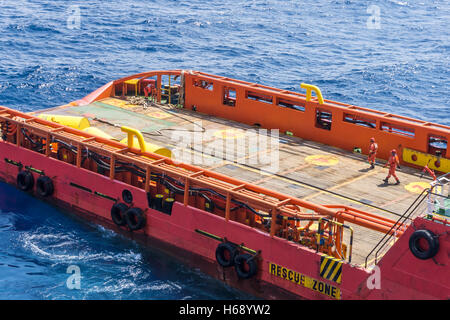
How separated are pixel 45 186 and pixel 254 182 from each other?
8.09 meters

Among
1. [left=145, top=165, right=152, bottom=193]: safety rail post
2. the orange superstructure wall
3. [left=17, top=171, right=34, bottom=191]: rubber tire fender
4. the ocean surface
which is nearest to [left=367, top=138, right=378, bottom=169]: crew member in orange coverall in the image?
the orange superstructure wall

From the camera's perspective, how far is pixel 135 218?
22.4m

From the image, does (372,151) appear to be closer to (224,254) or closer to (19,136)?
(224,254)

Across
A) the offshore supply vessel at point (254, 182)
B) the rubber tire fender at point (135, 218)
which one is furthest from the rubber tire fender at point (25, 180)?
the rubber tire fender at point (135, 218)

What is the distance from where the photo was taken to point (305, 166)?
25.6m

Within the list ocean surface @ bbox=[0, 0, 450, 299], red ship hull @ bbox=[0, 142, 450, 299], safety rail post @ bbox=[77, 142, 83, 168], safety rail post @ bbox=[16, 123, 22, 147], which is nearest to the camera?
red ship hull @ bbox=[0, 142, 450, 299]

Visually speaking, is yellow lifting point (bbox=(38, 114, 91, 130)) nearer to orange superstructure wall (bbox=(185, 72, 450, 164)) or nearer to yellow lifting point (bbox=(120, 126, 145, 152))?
yellow lifting point (bbox=(120, 126, 145, 152))

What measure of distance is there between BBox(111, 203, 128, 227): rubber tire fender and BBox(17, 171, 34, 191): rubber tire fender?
488 cm

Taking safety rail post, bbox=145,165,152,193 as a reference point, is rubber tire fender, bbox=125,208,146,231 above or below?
below

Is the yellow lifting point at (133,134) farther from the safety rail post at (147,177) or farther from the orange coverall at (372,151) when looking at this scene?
the orange coverall at (372,151)

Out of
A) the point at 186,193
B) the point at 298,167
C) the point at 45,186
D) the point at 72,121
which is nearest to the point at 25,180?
the point at 45,186

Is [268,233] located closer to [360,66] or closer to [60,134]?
[60,134]

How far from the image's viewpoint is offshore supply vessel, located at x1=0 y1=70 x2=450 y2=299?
→ 1761cm
